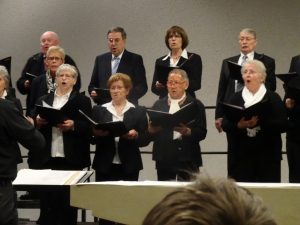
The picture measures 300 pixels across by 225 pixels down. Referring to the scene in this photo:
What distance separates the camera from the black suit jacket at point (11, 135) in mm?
3812

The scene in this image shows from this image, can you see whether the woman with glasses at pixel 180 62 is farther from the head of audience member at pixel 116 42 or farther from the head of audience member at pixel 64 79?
the head of audience member at pixel 64 79

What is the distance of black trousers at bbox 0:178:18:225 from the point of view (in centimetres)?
376

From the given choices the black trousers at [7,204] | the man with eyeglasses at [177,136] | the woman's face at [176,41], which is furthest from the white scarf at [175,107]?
the black trousers at [7,204]

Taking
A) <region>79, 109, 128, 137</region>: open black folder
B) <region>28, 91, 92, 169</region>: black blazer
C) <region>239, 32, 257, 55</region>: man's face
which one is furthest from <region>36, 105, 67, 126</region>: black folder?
<region>239, 32, 257, 55</region>: man's face

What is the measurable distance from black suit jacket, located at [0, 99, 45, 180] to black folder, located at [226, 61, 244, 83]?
6.38ft

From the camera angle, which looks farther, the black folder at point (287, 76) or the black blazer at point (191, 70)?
the black blazer at point (191, 70)

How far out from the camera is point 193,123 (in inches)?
206

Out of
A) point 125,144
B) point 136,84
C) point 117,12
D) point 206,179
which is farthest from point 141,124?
point 206,179

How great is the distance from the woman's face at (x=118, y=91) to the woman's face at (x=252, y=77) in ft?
3.44

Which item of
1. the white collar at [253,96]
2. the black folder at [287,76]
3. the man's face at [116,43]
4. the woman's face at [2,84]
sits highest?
the man's face at [116,43]

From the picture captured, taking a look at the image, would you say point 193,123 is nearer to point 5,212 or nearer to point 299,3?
point 5,212

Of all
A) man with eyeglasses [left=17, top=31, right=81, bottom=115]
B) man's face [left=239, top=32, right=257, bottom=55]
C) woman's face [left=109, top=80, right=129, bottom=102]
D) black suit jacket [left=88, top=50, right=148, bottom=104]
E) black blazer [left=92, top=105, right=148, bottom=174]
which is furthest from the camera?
man with eyeglasses [left=17, top=31, right=81, bottom=115]

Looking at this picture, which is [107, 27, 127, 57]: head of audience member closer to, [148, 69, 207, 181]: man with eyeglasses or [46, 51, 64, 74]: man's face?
[46, 51, 64, 74]: man's face

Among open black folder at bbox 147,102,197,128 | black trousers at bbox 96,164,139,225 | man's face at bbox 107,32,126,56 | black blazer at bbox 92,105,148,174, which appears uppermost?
man's face at bbox 107,32,126,56
